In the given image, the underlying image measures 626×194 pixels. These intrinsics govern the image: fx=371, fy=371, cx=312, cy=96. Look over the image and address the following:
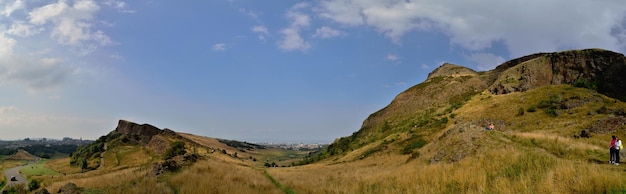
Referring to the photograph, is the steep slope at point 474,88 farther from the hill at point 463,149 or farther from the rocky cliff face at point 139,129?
the rocky cliff face at point 139,129

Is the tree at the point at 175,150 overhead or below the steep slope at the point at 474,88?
below

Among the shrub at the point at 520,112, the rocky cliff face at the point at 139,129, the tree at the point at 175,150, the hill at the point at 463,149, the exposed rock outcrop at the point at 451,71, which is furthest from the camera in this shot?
the rocky cliff face at the point at 139,129

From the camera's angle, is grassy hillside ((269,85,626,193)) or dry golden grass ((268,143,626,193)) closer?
dry golden grass ((268,143,626,193))

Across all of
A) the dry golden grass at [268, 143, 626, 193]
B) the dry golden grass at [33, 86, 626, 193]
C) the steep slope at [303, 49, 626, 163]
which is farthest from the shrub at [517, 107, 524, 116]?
the dry golden grass at [268, 143, 626, 193]

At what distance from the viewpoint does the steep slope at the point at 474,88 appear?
156ft

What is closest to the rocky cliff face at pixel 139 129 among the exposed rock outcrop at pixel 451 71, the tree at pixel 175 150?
the tree at pixel 175 150

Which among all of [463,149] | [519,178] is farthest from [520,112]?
[519,178]

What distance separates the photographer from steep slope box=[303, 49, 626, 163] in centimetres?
4741

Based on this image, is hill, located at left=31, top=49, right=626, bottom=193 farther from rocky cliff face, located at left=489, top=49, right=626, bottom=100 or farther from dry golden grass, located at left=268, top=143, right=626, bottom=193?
rocky cliff face, located at left=489, top=49, right=626, bottom=100

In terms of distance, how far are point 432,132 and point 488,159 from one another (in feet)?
110

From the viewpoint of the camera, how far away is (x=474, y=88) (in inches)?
2790

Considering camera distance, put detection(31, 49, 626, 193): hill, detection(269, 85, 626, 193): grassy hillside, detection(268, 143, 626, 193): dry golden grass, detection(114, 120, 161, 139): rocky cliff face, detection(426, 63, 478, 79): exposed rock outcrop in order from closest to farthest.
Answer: detection(268, 143, 626, 193): dry golden grass
detection(269, 85, 626, 193): grassy hillside
detection(31, 49, 626, 193): hill
detection(426, 63, 478, 79): exposed rock outcrop
detection(114, 120, 161, 139): rocky cliff face

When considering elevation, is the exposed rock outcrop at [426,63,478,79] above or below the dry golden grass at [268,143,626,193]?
above

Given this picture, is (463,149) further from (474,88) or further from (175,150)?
(175,150)
